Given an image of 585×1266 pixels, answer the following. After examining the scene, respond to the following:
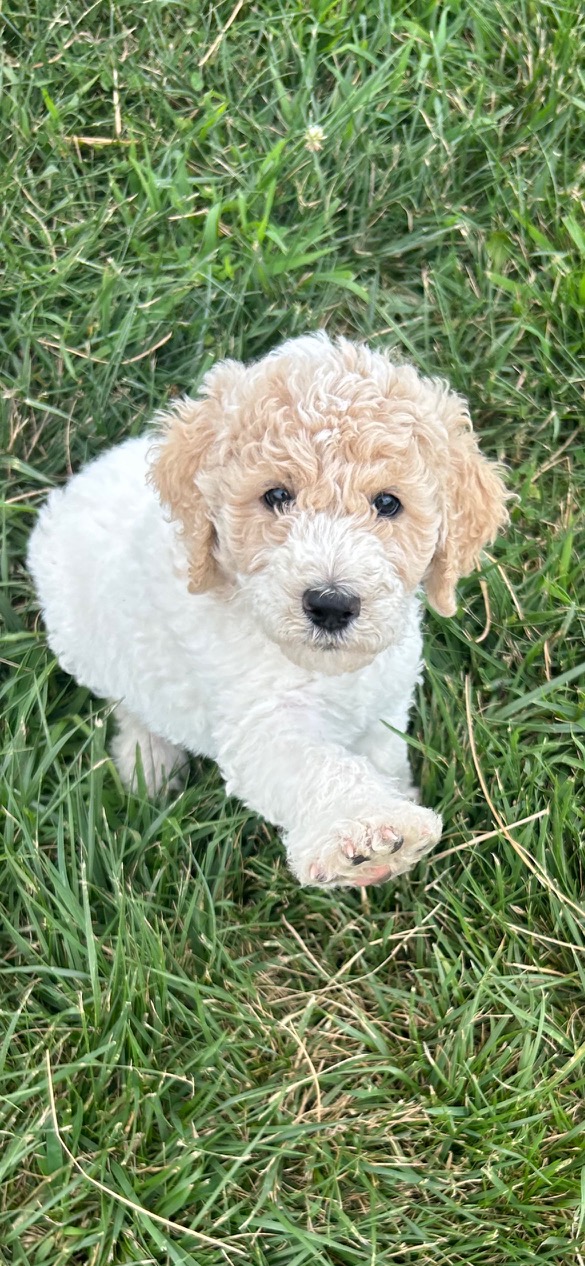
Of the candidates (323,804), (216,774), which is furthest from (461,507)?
(216,774)

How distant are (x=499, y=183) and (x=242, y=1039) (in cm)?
412

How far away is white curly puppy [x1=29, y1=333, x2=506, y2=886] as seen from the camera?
9.57 ft

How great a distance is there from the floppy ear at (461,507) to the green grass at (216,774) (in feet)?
3.04

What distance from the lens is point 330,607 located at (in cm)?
278

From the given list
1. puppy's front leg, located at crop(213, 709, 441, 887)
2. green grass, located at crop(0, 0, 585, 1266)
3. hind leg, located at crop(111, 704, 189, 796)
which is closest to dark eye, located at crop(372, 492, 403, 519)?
puppy's front leg, located at crop(213, 709, 441, 887)

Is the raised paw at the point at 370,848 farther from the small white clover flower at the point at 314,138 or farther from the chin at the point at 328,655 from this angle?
the small white clover flower at the point at 314,138

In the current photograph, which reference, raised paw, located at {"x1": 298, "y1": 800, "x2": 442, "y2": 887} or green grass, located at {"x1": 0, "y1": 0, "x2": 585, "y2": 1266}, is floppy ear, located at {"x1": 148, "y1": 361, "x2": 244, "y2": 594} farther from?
green grass, located at {"x1": 0, "y1": 0, "x2": 585, "y2": 1266}

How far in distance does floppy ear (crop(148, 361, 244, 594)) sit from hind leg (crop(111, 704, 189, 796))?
1.14 m

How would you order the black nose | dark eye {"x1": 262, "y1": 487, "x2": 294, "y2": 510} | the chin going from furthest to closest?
dark eye {"x1": 262, "y1": 487, "x2": 294, "y2": 510}, the chin, the black nose

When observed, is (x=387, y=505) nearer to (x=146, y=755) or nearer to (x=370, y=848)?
(x=370, y=848)

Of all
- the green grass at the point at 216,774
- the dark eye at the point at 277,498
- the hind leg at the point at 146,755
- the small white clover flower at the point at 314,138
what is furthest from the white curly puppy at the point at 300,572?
the small white clover flower at the point at 314,138

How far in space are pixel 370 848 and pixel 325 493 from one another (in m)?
1.04

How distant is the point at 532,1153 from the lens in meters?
3.31

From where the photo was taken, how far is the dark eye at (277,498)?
301cm
